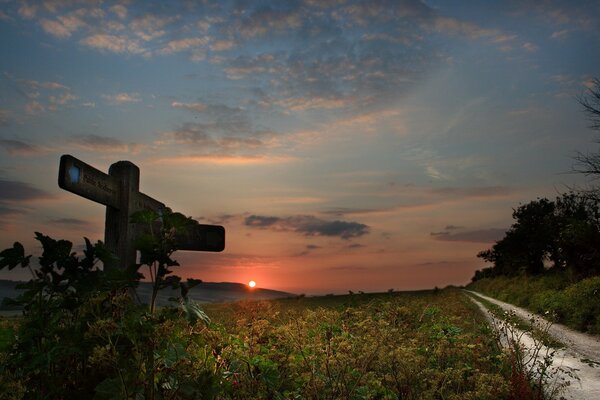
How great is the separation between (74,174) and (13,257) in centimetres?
122

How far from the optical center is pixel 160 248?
10.9ft

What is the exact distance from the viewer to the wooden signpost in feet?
16.7

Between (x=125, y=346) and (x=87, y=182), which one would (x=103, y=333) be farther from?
(x=87, y=182)

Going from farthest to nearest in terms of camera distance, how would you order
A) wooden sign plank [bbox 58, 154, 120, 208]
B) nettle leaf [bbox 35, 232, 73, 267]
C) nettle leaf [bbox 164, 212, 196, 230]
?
wooden sign plank [bbox 58, 154, 120, 208], nettle leaf [bbox 35, 232, 73, 267], nettle leaf [bbox 164, 212, 196, 230]

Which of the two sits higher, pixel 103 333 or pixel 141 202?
pixel 141 202

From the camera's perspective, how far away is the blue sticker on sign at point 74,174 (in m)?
4.70

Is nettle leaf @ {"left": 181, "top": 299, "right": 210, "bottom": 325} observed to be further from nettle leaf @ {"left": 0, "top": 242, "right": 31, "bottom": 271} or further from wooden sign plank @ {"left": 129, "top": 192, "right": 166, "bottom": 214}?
wooden sign plank @ {"left": 129, "top": 192, "right": 166, "bottom": 214}

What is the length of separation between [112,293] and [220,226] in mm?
2720

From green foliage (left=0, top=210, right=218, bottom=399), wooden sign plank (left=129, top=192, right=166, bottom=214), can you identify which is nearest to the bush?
wooden sign plank (left=129, top=192, right=166, bottom=214)

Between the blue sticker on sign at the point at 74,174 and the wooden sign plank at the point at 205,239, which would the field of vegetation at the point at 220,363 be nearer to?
the wooden sign plank at the point at 205,239

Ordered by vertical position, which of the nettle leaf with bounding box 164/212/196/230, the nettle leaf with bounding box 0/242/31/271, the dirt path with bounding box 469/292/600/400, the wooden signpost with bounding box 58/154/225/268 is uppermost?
the wooden signpost with bounding box 58/154/225/268

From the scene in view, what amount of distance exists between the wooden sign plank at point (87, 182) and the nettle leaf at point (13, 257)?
98 centimetres

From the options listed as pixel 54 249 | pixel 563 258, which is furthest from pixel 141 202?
pixel 563 258

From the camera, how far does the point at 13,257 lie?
372cm
